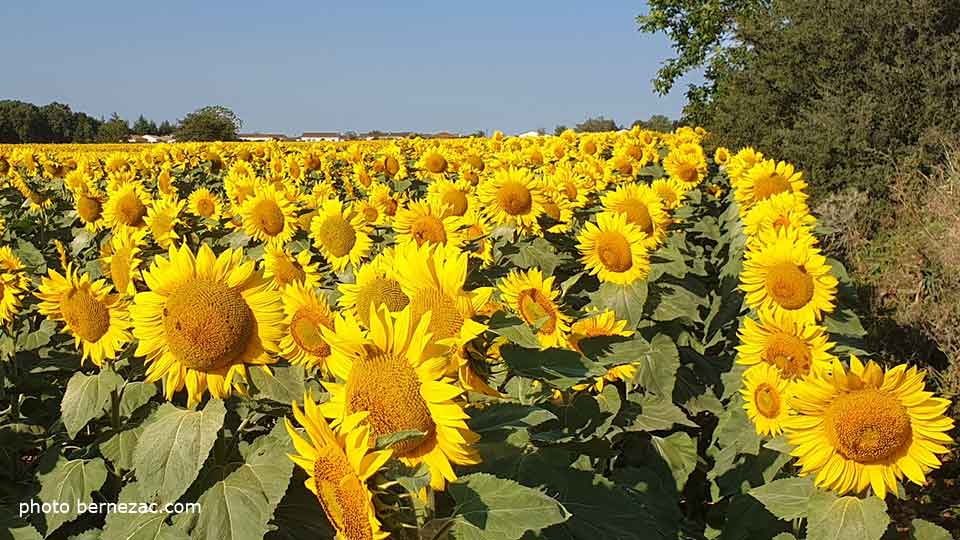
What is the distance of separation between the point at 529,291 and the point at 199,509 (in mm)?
1331

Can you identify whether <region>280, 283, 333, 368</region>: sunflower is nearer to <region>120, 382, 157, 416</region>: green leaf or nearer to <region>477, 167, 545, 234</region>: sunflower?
<region>120, 382, 157, 416</region>: green leaf

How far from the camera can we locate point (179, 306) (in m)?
1.89

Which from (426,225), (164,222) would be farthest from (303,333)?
(164,222)

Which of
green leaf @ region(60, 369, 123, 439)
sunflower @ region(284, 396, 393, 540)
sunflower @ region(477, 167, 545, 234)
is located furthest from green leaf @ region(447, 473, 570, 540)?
sunflower @ region(477, 167, 545, 234)

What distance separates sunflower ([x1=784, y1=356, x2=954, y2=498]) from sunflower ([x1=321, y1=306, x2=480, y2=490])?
48.6 inches

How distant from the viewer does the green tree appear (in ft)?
99.2

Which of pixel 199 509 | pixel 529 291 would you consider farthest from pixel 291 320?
pixel 529 291

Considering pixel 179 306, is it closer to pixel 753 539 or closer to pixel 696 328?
pixel 753 539

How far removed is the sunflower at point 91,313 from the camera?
265 cm

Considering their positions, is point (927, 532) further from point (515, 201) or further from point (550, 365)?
point (515, 201)

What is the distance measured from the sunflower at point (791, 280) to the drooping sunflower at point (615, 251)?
0.53 metres

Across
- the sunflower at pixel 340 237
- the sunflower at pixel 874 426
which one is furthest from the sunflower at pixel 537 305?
the sunflower at pixel 340 237

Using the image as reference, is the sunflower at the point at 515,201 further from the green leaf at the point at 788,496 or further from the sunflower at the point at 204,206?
the green leaf at the point at 788,496

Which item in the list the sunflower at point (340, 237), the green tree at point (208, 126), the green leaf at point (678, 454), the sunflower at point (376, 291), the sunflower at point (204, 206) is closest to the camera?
the sunflower at point (376, 291)
